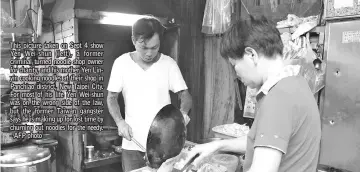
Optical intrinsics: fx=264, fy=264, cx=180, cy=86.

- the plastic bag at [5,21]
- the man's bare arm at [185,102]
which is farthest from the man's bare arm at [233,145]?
the plastic bag at [5,21]

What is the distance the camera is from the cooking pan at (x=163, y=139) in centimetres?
159

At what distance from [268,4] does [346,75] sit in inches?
44.5

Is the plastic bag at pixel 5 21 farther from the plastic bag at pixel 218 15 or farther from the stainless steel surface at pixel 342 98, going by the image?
the stainless steel surface at pixel 342 98

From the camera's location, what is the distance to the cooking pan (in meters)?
1.59

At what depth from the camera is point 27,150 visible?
231cm

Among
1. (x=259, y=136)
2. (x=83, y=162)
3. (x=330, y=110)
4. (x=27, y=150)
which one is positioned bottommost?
(x=83, y=162)

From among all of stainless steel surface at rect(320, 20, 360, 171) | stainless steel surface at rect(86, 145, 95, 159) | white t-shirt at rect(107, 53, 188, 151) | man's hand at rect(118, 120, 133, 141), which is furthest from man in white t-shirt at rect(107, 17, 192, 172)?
stainless steel surface at rect(320, 20, 360, 171)

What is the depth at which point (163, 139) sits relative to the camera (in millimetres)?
1599

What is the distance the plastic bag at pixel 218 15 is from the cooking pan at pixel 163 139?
1.46 metres

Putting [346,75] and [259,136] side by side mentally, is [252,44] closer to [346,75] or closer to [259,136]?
[259,136]

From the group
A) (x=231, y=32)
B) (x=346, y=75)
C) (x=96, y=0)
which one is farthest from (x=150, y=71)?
(x=346, y=75)

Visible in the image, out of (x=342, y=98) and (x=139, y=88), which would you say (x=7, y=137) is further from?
(x=342, y=98)

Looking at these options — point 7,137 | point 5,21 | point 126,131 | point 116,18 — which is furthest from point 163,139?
point 5,21

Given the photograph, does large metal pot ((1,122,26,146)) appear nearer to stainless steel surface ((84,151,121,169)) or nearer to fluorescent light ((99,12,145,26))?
stainless steel surface ((84,151,121,169))
